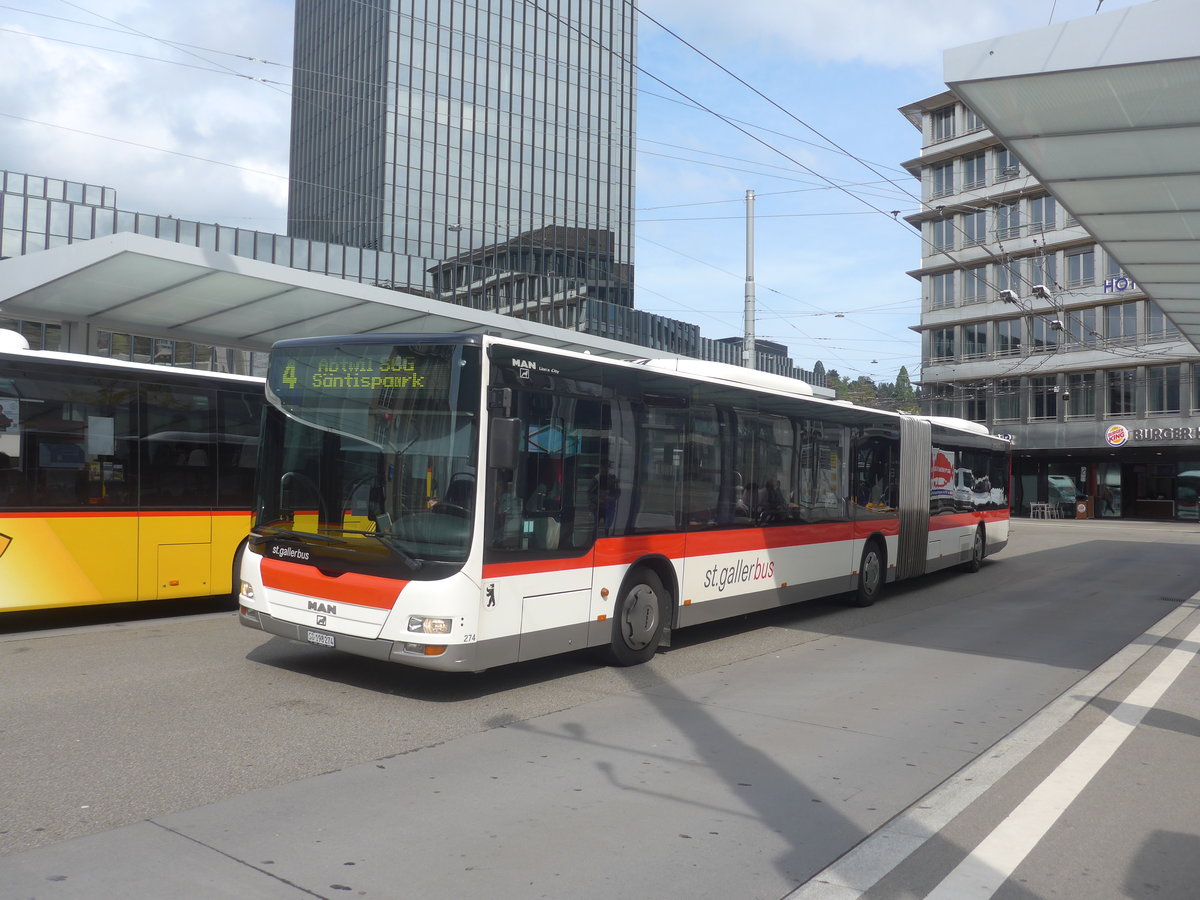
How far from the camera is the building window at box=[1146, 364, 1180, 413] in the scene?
163 ft

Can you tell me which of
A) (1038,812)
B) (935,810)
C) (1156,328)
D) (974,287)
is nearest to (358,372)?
(935,810)

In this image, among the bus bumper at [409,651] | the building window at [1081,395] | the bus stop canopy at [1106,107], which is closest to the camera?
the bus bumper at [409,651]

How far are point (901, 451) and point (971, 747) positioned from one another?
9174 millimetres

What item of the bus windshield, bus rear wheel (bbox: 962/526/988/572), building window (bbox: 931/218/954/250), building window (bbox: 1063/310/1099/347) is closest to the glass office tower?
building window (bbox: 931/218/954/250)

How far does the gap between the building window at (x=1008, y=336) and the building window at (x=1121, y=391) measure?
5.16m

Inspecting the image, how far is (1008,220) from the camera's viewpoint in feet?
177

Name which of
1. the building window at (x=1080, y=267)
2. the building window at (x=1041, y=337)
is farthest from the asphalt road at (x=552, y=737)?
the building window at (x=1041, y=337)

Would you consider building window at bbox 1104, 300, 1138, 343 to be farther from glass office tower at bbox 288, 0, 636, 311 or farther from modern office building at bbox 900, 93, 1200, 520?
glass office tower at bbox 288, 0, 636, 311

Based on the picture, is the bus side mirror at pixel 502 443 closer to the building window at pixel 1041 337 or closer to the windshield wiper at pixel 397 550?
the windshield wiper at pixel 397 550

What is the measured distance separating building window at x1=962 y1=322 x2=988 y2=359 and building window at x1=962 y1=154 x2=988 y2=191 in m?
7.82

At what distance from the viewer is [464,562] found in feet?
23.4

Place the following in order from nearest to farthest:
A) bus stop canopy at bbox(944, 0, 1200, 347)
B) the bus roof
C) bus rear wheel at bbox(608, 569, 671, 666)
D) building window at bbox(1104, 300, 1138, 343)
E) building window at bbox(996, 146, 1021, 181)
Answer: bus stop canopy at bbox(944, 0, 1200, 347)
bus rear wheel at bbox(608, 569, 671, 666)
the bus roof
building window at bbox(1104, 300, 1138, 343)
building window at bbox(996, 146, 1021, 181)

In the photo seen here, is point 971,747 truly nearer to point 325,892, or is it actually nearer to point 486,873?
point 486,873

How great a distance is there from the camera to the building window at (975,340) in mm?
56969
